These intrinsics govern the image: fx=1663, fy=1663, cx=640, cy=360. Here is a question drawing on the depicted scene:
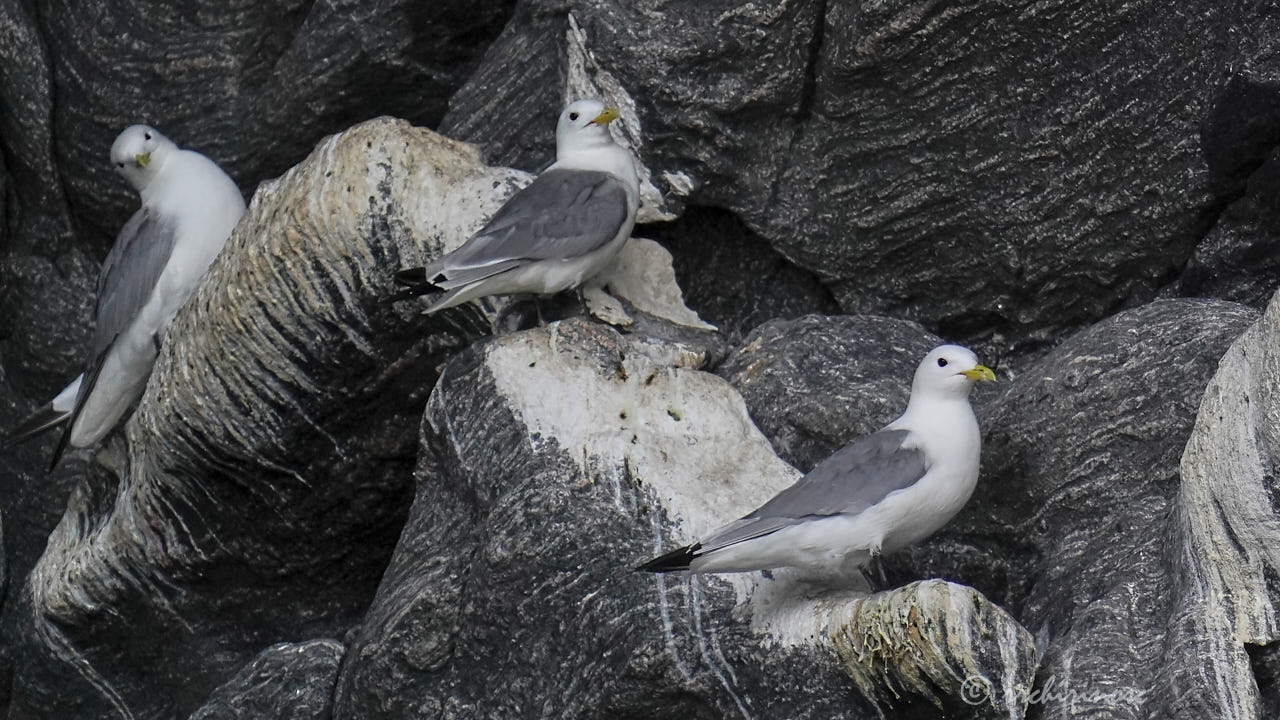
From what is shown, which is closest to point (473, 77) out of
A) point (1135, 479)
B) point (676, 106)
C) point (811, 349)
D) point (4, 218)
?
point (676, 106)

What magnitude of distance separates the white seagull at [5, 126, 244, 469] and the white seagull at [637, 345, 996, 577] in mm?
3751

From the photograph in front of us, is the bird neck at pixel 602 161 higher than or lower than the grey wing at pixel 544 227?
higher

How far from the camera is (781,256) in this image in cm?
774

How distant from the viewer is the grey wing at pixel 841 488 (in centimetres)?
526

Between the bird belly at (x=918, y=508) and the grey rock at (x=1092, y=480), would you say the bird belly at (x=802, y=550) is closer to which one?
the bird belly at (x=918, y=508)

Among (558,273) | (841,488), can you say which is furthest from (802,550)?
(558,273)

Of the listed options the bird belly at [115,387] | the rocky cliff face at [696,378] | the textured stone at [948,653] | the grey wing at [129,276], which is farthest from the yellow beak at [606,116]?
the textured stone at [948,653]

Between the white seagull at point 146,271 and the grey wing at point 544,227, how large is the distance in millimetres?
2092

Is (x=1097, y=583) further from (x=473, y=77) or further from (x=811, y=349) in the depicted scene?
(x=473, y=77)

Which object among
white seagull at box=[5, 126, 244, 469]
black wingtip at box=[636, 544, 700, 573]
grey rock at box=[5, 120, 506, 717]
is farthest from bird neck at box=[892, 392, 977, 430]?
white seagull at box=[5, 126, 244, 469]

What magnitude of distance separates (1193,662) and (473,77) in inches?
187

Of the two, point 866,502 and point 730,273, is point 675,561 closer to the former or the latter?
point 866,502

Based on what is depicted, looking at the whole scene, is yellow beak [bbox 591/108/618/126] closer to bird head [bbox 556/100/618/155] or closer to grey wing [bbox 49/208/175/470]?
bird head [bbox 556/100/618/155]

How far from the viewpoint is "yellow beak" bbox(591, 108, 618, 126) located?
714 centimetres
